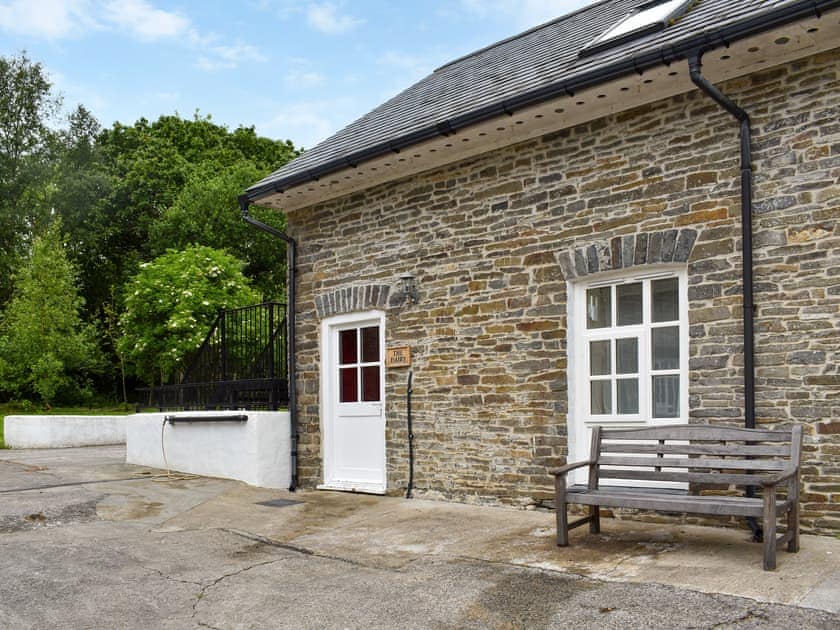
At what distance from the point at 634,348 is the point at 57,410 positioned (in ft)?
67.7

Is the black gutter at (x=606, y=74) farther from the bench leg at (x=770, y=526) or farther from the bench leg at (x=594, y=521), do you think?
the bench leg at (x=594, y=521)

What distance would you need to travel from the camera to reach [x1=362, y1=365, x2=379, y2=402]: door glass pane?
9.75 meters

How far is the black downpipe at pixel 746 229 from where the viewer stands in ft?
20.6

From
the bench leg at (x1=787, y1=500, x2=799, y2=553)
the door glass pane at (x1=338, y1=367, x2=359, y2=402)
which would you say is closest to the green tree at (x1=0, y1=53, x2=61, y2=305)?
the door glass pane at (x1=338, y1=367, x2=359, y2=402)

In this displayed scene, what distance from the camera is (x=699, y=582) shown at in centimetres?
504

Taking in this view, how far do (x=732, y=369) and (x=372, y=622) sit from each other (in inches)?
139

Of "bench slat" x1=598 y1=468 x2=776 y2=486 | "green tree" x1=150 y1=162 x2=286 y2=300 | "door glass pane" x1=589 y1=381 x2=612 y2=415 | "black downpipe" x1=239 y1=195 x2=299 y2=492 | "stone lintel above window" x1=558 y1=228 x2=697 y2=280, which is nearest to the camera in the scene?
"bench slat" x1=598 y1=468 x2=776 y2=486

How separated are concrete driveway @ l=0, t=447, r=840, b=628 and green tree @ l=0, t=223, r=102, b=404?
13.8m

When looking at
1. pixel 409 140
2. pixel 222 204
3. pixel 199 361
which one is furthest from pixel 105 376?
pixel 409 140

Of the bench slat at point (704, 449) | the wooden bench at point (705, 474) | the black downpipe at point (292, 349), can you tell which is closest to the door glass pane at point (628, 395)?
the wooden bench at point (705, 474)

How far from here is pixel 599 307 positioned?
7551mm

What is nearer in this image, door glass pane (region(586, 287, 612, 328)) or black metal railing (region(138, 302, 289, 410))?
door glass pane (region(586, 287, 612, 328))

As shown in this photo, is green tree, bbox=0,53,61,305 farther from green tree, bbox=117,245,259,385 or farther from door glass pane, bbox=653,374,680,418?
door glass pane, bbox=653,374,680,418

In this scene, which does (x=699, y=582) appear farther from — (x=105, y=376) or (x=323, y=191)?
(x=105, y=376)
